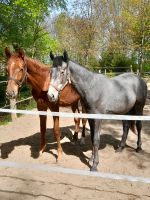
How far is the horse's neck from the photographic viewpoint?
205 inches

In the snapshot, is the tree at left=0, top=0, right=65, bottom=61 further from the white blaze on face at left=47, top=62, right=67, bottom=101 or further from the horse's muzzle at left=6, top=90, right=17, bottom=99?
the white blaze on face at left=47, top=62, right=67, bottom=101

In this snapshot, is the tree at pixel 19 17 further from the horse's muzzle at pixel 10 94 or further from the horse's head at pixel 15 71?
the horse's muzzle at pixel 10 94

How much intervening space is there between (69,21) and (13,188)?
64.6 feet

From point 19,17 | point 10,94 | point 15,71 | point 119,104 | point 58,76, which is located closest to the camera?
point 58,76

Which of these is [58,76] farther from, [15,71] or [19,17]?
[19,17]

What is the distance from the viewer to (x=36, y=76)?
5.24 metres

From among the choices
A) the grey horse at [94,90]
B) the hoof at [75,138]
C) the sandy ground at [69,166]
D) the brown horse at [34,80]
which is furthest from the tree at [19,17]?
the grey horse at [94,90]

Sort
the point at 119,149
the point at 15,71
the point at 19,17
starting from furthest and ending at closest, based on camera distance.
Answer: the point at 19,17, the point at 119,149, the point at 15,71

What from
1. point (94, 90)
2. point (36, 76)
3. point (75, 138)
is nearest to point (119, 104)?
point (94, 90)

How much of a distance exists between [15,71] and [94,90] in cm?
130

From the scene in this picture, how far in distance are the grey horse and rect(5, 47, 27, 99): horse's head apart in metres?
0.54

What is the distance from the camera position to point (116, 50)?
90.0ft

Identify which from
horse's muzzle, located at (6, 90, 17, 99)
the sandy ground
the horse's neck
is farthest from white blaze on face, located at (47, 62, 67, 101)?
the sandy ground

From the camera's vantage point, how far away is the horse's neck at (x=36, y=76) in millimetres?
5211
